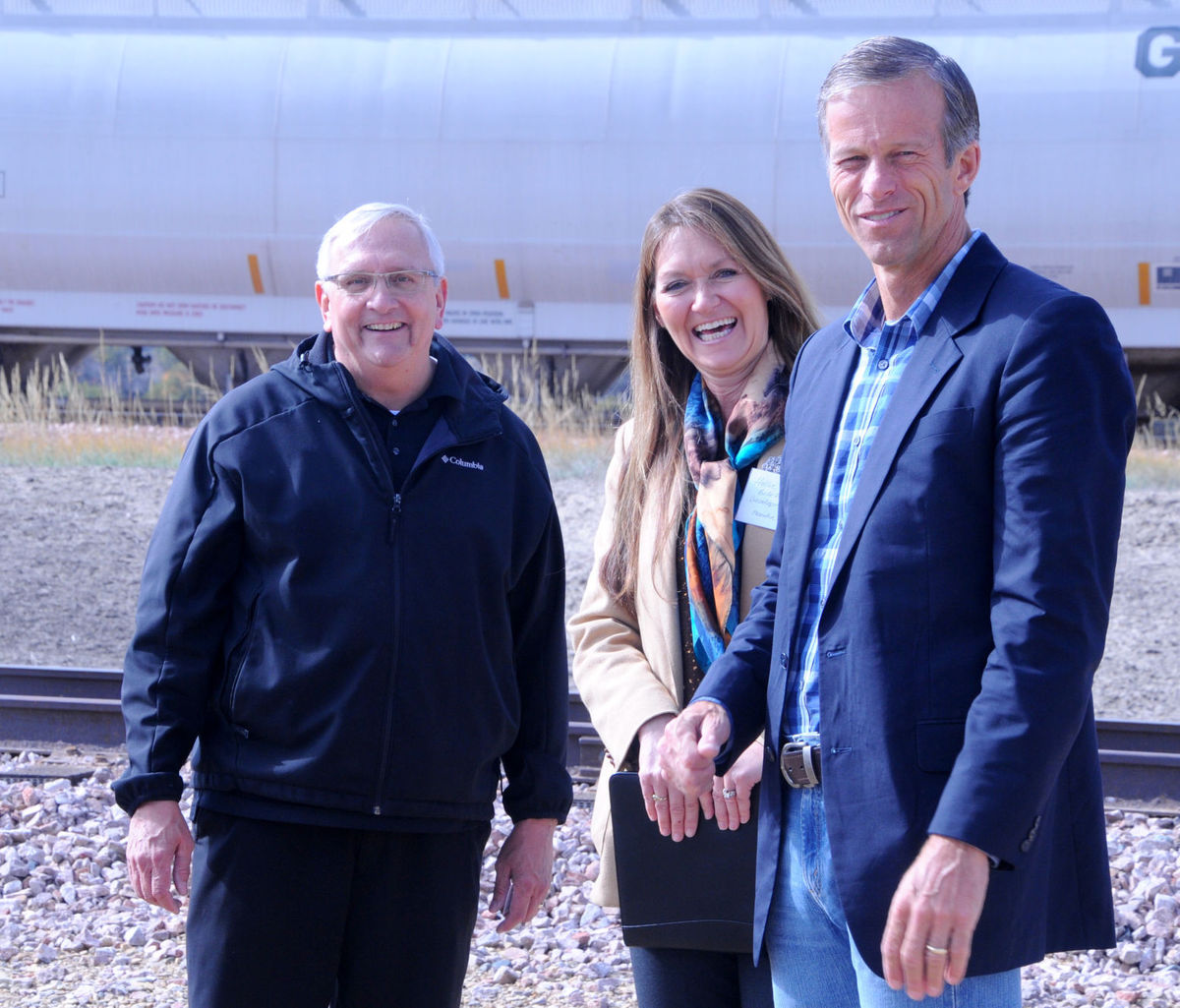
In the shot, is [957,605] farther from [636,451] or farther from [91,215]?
[91,215]

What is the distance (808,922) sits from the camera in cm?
208

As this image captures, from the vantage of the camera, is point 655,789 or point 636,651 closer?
point 655,789

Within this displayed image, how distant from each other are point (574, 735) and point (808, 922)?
371cm

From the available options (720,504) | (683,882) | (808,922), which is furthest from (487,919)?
(808,922)

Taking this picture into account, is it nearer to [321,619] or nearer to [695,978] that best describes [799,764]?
[695,978]

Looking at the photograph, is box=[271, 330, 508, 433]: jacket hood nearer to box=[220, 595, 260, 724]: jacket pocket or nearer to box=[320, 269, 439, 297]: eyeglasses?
box=[320, 269, 439, 297]: eyeglasses

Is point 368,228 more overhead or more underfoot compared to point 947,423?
more overhead

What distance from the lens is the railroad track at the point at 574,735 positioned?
17.7ft

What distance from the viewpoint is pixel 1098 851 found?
6.12ft

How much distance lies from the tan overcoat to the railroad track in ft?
9.74

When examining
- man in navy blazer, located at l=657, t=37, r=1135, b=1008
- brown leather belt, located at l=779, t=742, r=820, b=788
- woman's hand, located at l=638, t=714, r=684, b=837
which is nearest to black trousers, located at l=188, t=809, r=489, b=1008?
woman's hand, located at l=638, t=714, r=684, b=837

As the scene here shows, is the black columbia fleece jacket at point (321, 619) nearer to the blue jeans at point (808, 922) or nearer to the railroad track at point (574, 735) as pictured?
the blue jeans at point (808, 922)

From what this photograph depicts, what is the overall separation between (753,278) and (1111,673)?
5.22 m

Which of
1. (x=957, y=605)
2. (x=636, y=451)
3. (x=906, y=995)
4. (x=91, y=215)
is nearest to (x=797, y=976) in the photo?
(x=906, y=995)
